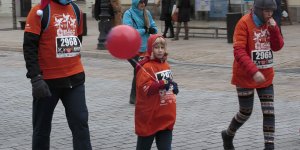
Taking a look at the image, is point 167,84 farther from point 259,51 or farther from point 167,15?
point 167,15

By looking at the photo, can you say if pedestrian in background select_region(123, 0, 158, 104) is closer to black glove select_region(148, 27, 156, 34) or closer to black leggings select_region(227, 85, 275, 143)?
black glove select_region(148, 27, 156, 34)

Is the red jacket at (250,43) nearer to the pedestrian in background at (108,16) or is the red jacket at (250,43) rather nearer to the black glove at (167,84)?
the black glove at (167,84)

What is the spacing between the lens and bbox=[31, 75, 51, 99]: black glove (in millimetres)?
5441

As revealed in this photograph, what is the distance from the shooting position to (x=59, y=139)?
775cm

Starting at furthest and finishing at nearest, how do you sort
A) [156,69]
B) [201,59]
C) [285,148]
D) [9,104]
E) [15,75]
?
[201,59] → [15,75] → [9,104] → [285,148] → [156,69]

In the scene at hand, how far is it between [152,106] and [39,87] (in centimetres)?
94

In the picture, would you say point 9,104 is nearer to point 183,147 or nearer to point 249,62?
point 183,147

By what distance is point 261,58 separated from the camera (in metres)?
6.54

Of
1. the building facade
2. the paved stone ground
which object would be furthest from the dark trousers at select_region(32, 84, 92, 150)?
A: the building facade

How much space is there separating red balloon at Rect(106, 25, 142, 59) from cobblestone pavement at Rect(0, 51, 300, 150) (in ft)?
7.25

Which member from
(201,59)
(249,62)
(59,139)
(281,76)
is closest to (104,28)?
(201,59)

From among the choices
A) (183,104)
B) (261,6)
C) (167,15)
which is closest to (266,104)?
(261,6)

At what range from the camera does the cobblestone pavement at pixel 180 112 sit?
7.50 metres

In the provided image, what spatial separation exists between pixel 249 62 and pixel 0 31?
21527 millimetres
